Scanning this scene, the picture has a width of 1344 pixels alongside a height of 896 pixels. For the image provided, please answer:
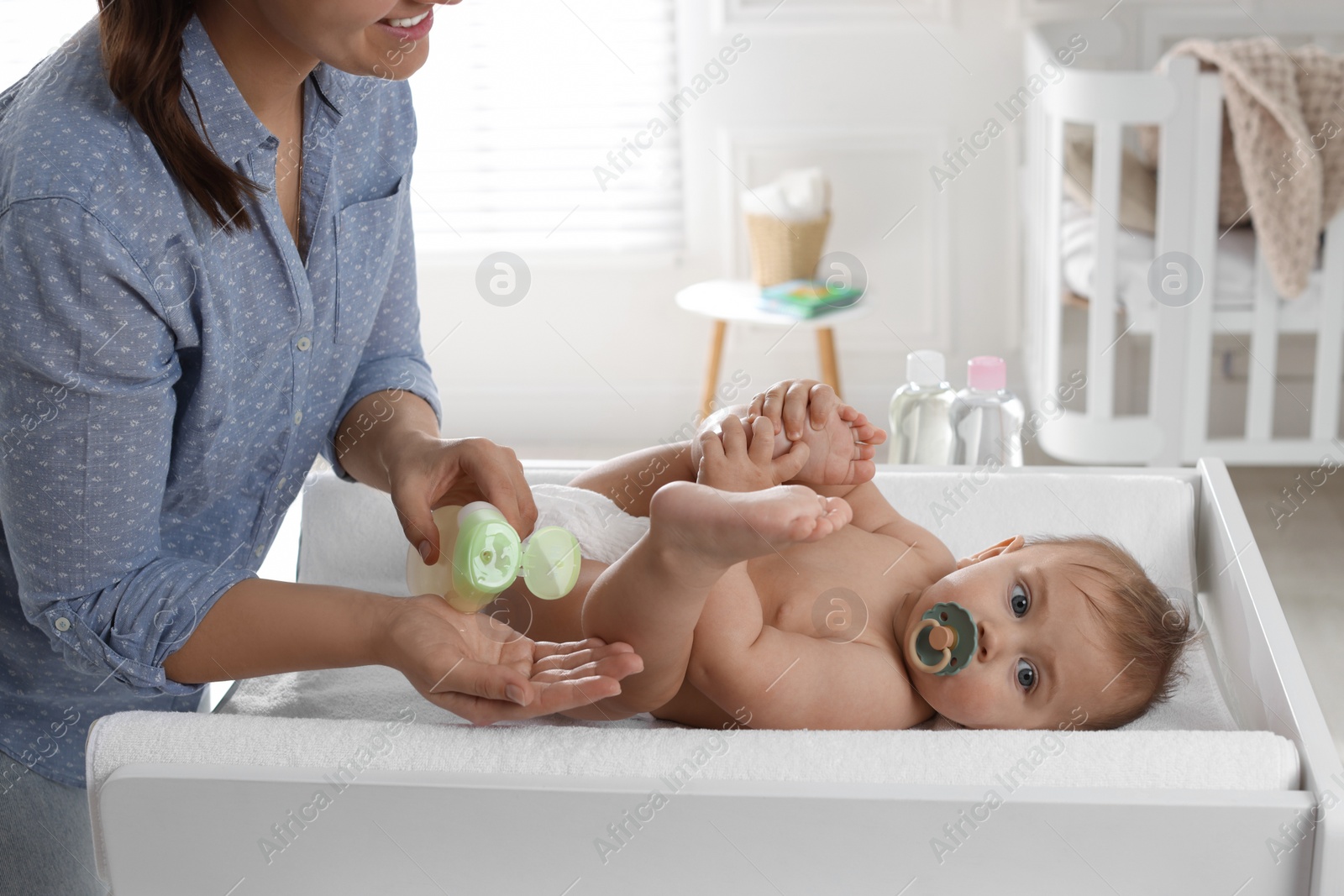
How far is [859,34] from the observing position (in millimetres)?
2711

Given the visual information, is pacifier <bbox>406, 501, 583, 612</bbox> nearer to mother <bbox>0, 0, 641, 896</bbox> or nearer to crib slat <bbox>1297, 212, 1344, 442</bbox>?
mother <bbox>0, 0, 641, 896</bbox>

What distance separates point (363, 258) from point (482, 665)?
38 cm

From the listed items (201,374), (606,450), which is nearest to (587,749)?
(201,374)

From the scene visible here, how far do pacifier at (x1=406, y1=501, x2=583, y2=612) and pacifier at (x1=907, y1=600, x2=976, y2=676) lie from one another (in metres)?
0.30

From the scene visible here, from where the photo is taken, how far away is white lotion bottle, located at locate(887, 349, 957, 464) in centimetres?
141

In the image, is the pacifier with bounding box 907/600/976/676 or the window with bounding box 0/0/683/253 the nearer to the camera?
the pacifier with bounding box 907/600/976/676

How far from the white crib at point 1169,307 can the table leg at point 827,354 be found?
0.45m

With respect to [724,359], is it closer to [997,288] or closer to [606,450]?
[606,450]

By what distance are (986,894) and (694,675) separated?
27 cm

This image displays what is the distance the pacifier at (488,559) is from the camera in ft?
2.82

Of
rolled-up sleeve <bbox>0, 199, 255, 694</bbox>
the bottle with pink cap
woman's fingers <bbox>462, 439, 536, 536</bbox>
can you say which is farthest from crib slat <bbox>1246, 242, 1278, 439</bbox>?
rolled-up sleeve <bbox>0, 199, 255, 694</bbox>

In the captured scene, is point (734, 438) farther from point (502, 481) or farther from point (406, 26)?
point (406, 26)

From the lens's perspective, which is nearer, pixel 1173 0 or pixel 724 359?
pixel 1173 0

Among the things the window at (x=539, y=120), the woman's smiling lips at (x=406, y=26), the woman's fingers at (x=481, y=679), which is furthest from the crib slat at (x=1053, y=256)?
the woman's fingers at (x=481, y=679)
